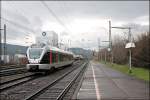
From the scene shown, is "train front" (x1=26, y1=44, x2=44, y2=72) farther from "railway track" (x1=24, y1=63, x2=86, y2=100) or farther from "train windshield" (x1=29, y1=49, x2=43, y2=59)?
"railway track" (x1=24, y1=63, x2=86, y2=100)

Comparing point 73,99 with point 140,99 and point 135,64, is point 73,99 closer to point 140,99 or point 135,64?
point 140,99

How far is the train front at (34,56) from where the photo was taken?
90.8 ft

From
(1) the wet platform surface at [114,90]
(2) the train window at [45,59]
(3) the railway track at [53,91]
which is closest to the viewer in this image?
(1) the wet platform surface at [114,90]

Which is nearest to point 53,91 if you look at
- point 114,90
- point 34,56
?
point 114,90

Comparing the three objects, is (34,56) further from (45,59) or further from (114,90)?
(114,90)

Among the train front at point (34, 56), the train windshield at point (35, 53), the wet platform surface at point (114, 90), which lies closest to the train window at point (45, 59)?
the train front at point (34, 56)

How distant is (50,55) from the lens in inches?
1185

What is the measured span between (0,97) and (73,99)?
3.55 meters

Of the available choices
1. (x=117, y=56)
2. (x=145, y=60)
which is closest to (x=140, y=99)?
(x=145, y=60)

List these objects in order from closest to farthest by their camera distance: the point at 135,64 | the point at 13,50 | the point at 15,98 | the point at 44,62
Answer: the point at 15,98
the point at 44,62
the point at 135,64
the point at 13,50

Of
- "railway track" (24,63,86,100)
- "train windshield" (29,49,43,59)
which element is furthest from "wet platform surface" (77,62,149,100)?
"train windshield" (29,49,43,59)

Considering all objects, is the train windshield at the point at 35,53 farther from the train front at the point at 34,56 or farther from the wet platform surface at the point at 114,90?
the wet platform surface at the point at 114,90

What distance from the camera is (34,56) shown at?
28344 millimetres

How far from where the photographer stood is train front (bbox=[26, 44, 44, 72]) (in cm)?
2769
